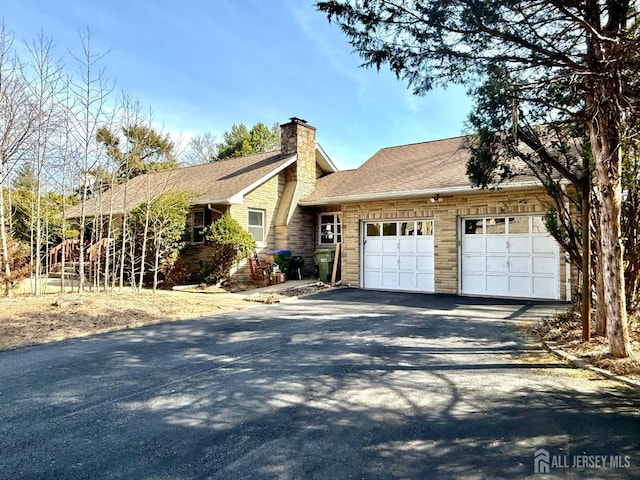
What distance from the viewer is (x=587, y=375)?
15.0ft

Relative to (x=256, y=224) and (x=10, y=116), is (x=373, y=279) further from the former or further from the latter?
(x=10, y=116)

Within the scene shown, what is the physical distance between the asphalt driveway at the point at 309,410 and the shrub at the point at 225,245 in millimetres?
6810

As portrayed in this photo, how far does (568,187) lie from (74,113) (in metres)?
12.4

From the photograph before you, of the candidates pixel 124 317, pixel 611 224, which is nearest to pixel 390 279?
pixel 124 317

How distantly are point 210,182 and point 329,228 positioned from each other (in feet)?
17.8

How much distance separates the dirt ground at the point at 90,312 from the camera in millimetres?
6738

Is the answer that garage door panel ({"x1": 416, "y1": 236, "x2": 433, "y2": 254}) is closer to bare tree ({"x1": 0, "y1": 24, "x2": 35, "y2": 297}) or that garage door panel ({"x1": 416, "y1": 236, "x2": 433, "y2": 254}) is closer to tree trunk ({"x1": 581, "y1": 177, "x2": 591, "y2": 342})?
tree trunk ({"x1": 581, "y1": 177, "x2": 591, "y2": 342})

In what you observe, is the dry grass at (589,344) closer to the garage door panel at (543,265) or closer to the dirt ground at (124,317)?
the dirt ground at (124,317)

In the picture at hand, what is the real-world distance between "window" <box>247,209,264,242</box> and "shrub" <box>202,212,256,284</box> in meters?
1.01

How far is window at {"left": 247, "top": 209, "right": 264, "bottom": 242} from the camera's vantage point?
1491cm

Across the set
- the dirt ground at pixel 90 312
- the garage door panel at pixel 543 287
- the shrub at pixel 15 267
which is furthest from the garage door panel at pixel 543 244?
the shrub at pixel 15 267

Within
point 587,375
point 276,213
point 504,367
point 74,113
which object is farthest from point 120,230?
point 587,375

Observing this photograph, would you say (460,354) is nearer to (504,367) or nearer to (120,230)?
(504,367)

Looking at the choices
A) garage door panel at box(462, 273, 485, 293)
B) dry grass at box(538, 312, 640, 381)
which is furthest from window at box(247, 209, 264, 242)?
dry grass at box(538, 312, 640, 381)
